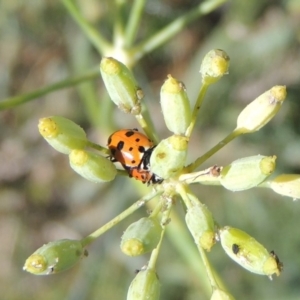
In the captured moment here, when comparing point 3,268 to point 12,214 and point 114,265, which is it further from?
point 114,265

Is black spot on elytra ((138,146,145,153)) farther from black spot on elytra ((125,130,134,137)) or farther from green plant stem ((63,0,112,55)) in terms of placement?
green plant stem ((63,0,112,55))

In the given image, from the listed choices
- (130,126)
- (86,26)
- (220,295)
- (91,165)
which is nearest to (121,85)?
(91,165)

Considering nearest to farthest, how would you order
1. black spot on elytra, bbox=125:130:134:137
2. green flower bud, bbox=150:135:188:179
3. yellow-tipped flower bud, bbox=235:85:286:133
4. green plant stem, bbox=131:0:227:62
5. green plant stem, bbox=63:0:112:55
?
green flower bud, bbox=150:135:188:179 → yellow-tipped flower bud, bbox=235:85:286:133 → black spot on elytra, bbox=125:130:134:137 → green plant stem, bbox=63:0:112:55 → green plant stem, bbox=131:0:227:62

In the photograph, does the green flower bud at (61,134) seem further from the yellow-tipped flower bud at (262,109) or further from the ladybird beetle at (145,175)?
the yellow-tipped flower bud at (262,109)

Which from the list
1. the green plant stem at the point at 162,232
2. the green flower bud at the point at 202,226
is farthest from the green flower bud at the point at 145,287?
the green flower bud at the point at 202,226

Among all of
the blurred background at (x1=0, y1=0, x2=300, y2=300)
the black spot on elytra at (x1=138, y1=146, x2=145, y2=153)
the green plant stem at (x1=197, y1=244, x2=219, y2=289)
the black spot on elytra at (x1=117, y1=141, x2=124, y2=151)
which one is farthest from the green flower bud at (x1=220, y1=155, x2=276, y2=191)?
the blurred background at (x1=0, y1=0, x2=300, y2=300)

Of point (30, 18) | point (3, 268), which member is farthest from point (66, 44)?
point (3, 268)

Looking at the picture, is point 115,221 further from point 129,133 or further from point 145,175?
point 129,133
